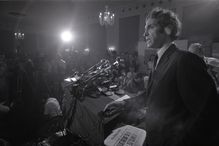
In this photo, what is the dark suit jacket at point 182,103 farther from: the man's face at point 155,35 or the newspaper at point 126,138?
the newspaper at point 126,138

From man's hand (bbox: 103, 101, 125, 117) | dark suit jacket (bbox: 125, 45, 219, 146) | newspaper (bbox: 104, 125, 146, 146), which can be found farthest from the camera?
man's hand (bbox: 103, 101, 125, 117)

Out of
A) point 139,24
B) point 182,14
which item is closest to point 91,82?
point 182,14

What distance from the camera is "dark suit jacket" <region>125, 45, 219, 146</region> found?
0.80 m

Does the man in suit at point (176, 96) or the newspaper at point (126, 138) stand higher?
the man in suit at point (176, 96)

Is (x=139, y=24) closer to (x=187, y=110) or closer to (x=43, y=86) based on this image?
(x=43, y=86)

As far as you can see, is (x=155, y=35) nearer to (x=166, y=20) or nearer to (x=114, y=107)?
(x=166, y=20)

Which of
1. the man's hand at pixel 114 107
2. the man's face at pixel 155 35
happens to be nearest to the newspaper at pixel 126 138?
the man's hand at pixel 114 107

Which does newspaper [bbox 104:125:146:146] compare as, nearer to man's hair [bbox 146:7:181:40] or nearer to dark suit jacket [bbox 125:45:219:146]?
dark suit jacket [bbox 125:45:219:146]

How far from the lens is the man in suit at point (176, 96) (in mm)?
799

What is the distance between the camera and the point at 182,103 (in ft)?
2.96

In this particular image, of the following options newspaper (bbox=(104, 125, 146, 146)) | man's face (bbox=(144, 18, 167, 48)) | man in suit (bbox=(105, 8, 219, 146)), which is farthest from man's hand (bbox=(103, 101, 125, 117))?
man's face (bbox=(144, 18, 167, 48))

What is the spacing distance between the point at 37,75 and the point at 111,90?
9.31 ft

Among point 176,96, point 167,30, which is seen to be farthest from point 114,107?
point 167,30

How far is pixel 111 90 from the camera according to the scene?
96.7 inches
